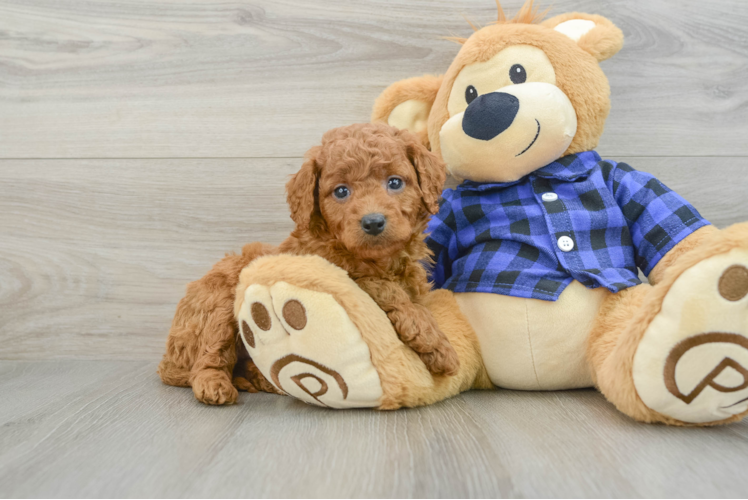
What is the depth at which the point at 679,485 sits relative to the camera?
1.80ft

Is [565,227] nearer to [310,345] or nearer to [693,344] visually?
[693,344]

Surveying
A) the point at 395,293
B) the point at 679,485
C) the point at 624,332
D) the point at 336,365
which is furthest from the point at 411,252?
the point at 679,485

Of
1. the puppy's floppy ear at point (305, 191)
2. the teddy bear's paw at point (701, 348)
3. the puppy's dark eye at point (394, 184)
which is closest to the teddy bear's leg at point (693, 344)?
the teddy bear's paw at point (701, 348)

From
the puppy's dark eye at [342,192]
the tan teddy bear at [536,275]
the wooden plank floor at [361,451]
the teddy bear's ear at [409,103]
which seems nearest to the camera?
the wooden plank floor at [361,451]

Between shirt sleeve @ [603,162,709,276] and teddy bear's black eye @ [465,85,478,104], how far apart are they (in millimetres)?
262

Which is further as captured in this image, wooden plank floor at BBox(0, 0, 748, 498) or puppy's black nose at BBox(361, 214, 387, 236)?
wooden plank floor at BBox(0, 0, 748, 498)

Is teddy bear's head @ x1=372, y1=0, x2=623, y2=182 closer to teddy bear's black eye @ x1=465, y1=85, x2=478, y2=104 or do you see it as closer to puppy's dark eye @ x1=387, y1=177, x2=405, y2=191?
teddy bear's black eye @ x1=465, y1=85, x2=478, y2=104

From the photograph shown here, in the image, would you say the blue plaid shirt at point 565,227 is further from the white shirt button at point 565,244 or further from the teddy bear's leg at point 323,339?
the teddy bear's leg at point 323,339

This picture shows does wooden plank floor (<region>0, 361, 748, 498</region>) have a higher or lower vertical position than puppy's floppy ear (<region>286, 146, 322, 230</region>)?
lower

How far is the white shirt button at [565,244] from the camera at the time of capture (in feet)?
2.81

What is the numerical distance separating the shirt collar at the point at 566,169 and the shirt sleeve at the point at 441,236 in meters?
0.06

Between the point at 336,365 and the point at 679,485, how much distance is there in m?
0.42

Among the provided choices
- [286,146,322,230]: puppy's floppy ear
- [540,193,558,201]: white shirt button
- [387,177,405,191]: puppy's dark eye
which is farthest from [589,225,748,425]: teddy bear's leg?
[286,146,322,230]: puppy's floppy ear

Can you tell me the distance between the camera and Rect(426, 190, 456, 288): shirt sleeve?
3.17 ft
